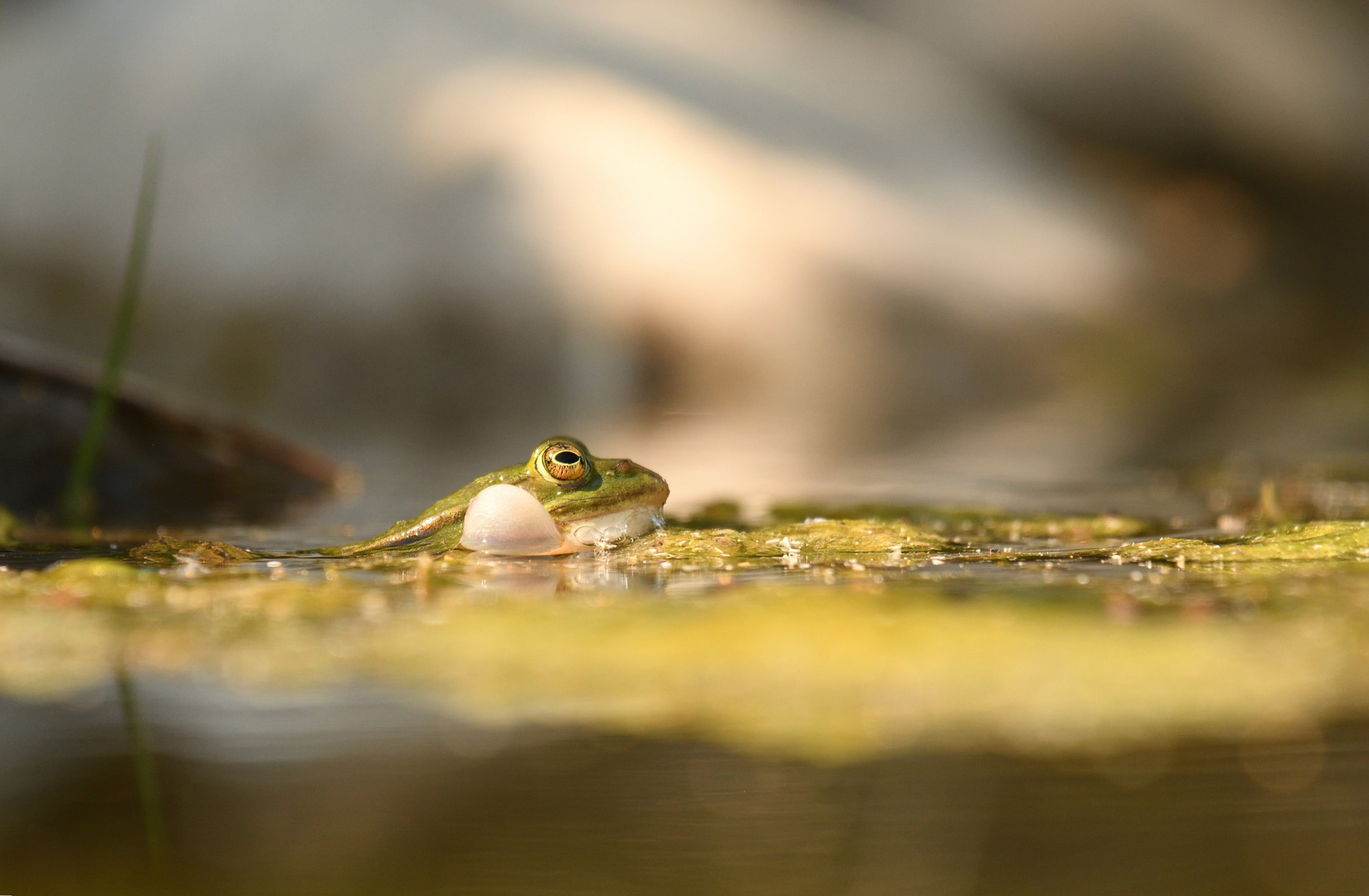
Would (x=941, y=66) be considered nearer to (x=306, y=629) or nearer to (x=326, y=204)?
(x=326, y=204)

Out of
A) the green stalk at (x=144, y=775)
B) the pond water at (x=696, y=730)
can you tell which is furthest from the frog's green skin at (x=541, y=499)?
the green stalk at (x=144, y=775)

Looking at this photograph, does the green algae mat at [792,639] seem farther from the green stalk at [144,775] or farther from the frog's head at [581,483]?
the frog's head at [581,483]

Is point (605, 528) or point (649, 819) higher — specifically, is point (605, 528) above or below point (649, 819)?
above

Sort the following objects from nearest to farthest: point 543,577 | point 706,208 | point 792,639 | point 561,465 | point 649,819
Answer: point 649,819 < point 792,639 < point 543,577 < point 561,465 < point 706,208

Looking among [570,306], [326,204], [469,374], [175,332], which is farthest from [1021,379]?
[175,332]

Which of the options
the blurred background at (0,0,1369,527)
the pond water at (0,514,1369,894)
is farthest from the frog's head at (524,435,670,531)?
the blurred background at (0,0,1369,527)

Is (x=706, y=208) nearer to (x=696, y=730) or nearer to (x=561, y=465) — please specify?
(x=561, y=465)

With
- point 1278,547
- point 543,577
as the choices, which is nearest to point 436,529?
point 543,577

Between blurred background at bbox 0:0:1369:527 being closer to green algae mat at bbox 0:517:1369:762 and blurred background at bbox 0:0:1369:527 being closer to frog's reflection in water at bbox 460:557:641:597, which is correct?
frog's reflection in water at bbox 460:557:641:597
